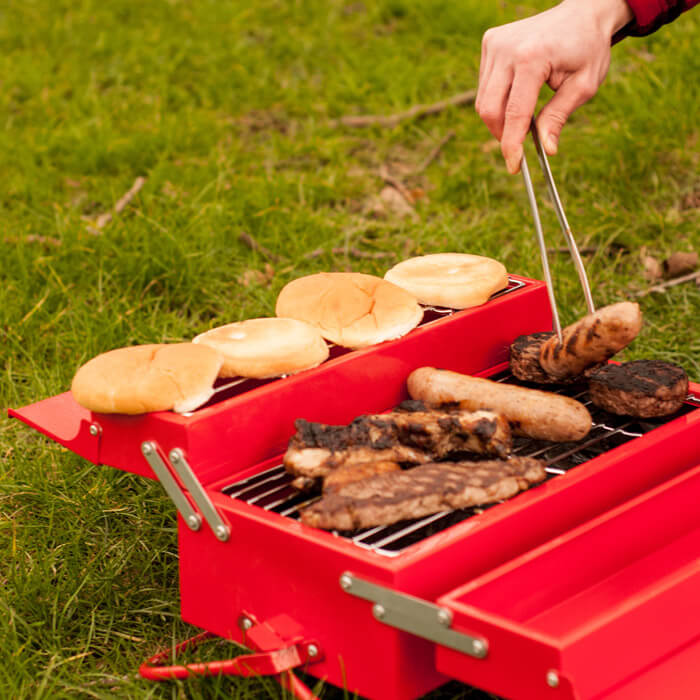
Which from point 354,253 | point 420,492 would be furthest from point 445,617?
point 354,253

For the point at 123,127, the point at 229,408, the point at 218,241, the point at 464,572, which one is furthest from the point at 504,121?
the point at 123,127

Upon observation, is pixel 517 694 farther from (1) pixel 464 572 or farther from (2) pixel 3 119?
(2) pixel 3 119

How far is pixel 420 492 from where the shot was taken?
2273 mm

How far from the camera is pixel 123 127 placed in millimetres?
6387

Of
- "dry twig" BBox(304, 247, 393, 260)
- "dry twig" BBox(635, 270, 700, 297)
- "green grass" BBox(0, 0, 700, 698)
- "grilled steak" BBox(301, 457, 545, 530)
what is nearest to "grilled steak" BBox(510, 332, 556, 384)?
"grilled steak" BBox(301, 457, 545, 530)

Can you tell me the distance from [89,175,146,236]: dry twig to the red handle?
9.59 ft

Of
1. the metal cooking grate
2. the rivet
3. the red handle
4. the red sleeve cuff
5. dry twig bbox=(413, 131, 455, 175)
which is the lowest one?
the red handle

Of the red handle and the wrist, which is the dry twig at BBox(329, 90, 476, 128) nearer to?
the wrist

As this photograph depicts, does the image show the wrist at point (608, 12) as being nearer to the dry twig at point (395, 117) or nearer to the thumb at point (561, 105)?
the thumb at point (561, 105)

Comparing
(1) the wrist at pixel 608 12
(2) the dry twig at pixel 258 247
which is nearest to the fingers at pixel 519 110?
(1) the wrist at pixel 608 12

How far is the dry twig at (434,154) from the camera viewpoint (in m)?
6.05

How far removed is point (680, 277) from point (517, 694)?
126 inches

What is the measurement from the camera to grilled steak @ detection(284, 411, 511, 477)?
8.06 ft

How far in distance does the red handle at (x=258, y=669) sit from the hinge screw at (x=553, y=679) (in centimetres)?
53
